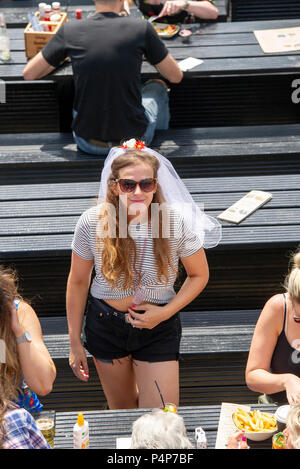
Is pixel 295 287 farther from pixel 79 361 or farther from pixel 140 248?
pixel 79 361

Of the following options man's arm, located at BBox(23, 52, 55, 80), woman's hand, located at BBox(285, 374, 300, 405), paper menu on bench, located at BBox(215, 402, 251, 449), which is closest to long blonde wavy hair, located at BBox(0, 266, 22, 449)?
paper menu on bench, located at BBox(215, 402, 251, 449)

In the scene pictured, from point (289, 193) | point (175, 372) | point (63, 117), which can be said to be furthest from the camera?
point (63, 117)

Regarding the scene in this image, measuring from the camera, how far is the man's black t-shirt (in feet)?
14.6

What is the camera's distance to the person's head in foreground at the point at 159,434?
2.15 m

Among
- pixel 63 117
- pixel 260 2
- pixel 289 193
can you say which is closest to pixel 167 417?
pixel 289 193

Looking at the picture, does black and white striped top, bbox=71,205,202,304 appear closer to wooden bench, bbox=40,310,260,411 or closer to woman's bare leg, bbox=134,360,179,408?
woman's bare leg, bbox=134,360,179,408

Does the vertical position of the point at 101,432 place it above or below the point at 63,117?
below

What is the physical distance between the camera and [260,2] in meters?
7.24

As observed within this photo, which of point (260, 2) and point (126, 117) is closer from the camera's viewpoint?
point (126, 117)

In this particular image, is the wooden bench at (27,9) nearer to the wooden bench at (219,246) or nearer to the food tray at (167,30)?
the food tray at (167,30)

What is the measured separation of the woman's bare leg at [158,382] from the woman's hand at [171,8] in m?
3.18

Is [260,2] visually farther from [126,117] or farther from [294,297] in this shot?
[294,297]

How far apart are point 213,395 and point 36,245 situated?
49.8 inches

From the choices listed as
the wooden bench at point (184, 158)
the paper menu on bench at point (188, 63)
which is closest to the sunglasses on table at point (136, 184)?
the wooden bench at point (184, 158)
